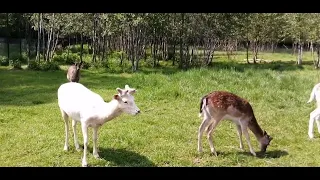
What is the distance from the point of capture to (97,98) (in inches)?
281

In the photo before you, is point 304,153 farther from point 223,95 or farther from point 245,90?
point 245,90

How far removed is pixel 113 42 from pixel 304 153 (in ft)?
117

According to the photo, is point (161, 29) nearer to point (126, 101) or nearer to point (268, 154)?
point (268, 154)

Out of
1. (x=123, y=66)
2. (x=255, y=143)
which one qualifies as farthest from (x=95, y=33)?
(x=255, y=143)

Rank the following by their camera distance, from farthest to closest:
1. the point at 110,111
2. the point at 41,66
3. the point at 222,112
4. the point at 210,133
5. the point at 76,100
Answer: the point at 41,66 → the point at 210,133 → the point at 222,112 → the point at 76,100 → the point at 110,111

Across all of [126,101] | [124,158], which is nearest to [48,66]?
[124,158]

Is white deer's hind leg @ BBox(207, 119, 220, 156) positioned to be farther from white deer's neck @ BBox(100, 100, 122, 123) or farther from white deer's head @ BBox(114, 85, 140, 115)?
white deer's neck @ BBox(100, 100, 122, 123)

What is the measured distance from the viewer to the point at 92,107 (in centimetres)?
688

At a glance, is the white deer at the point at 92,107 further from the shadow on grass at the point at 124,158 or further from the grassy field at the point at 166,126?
the grassy field at the point at 166,126

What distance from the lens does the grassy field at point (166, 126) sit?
749 cm

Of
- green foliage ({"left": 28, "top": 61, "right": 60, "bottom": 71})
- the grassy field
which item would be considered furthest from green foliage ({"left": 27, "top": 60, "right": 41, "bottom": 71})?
the grassy field

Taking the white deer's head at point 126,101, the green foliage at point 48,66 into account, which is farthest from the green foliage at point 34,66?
the white deer's head at point 126,101

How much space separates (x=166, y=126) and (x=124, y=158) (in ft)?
9.09

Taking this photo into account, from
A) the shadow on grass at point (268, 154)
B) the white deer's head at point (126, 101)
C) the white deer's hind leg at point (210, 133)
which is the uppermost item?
the white deer's head at point (126, 101)
